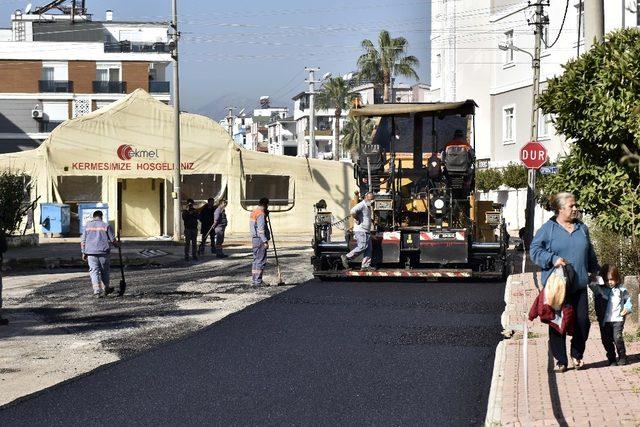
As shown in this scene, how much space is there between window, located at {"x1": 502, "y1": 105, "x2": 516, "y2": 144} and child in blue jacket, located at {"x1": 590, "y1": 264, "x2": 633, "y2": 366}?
36.4m

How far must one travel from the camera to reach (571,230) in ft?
31.8

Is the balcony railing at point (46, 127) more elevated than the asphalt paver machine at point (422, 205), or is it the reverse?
the balcony railing at point (46, 127)

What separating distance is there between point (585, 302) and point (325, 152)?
118756mm

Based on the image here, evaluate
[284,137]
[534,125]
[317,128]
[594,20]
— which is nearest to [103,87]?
[534,125]

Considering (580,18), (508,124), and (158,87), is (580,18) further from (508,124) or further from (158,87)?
(158,87)

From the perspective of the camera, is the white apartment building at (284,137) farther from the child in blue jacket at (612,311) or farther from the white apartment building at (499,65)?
the child in blue jacket at (612,311)

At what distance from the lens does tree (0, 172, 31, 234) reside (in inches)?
1245

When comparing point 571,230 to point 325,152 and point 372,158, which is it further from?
point 325,152

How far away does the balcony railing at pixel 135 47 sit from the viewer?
227 ft

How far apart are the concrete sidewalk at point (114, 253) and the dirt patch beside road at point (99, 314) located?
2.17 metres

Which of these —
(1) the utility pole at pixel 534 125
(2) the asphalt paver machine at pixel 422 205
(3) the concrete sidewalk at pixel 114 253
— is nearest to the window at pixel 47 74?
(3) the concrete sidewalk at pixel 114 253

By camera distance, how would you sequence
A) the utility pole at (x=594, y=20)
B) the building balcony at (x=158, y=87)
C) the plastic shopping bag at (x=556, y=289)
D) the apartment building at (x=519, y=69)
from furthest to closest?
the building balcony at (x=158, y=87) → the apartment building at (x=519, y=69) → the utility pole at (x=594, y=20) → the plastic shopping bag at (x=556, y=289)

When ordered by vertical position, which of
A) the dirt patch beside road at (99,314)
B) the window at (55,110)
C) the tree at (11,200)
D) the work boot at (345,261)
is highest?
the window at (55,110)

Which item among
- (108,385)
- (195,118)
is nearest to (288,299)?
(108,385)
